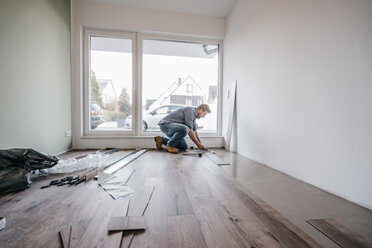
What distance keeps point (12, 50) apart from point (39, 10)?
843 millimetres

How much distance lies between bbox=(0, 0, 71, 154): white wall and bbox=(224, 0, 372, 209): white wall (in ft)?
10.1

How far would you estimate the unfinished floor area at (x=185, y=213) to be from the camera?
0.98 m

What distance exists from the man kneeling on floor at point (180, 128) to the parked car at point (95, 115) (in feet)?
4.02

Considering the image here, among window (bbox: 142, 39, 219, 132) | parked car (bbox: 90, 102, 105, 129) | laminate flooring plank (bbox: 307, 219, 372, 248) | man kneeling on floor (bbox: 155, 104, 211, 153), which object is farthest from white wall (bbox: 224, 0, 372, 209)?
parked car (bbox: 90, 102, 105, 129)

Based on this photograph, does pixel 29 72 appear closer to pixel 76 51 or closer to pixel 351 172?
pixel 76 51

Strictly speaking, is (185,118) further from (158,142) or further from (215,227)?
(215,227)

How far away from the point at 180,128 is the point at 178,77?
1.27m

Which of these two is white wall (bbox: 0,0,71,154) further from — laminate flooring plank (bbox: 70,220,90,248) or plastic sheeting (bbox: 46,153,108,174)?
laminate flooring plank (bbox: 70,220,90,248)

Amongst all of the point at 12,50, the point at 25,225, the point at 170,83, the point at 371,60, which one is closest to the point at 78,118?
the point at 12,50

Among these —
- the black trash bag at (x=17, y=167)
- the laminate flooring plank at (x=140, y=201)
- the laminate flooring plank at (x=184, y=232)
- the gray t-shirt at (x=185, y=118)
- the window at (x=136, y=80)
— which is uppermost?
the window at (x=136, y=80)

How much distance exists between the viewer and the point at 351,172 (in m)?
1.51

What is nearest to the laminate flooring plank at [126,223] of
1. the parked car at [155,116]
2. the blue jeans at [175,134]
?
the blue jeans at [175,134]

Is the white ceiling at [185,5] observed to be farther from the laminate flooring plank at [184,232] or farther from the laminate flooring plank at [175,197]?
the laminate flooring plank at [184,232]

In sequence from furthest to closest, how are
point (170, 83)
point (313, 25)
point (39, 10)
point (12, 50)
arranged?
point (170, 83)
point (39, 10)
point (12, 50)
point (313, 25)
